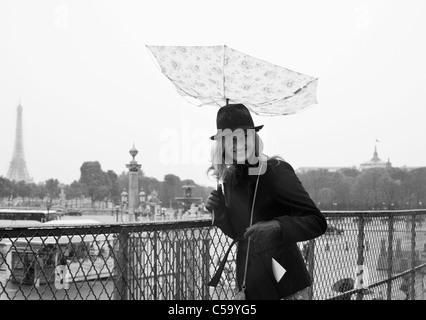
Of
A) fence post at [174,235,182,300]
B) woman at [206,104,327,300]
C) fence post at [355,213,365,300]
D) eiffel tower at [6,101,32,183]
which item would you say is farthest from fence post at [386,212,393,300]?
eiffel tower at [6,101,32,183]

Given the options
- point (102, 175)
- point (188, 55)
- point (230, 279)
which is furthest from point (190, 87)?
point (102, 175)

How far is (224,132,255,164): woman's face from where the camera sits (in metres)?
2.33

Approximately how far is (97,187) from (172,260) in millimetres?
86296

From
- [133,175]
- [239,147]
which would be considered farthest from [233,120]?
[133,175]

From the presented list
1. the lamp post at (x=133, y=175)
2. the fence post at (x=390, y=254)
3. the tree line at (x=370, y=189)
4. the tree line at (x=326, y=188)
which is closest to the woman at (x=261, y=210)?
the fence post at (x=390, y=254)

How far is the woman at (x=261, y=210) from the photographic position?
218 centimetres

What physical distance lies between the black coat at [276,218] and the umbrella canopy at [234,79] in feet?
2.10

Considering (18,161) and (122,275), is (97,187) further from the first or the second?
(122,275)

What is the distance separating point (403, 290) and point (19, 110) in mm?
130393

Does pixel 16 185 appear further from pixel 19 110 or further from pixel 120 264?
pixel 120 264

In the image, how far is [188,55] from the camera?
2.88m

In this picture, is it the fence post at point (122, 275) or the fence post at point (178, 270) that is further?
the fence post at point (178, 270)

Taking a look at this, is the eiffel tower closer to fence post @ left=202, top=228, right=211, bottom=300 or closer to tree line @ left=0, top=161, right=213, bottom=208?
tree line @ left=0, top=161, right=213, bottom=208

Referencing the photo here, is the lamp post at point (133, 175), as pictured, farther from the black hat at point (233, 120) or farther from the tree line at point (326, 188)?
the tree line at point (326, 188)
